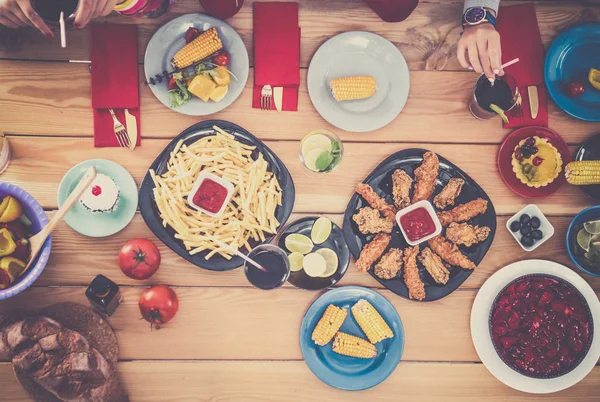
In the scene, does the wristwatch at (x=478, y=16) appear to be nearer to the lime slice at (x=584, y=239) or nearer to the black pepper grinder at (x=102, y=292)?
the lime slice at (x=584, y=239)

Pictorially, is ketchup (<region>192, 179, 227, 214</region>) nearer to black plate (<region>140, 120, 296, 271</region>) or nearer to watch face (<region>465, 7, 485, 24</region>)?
black plate (<region>140, 120, 296, 271</region>)

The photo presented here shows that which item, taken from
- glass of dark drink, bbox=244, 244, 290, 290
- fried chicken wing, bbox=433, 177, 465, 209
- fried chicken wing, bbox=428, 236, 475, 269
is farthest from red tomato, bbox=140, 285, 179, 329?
fried chicken wing, bbox=433, 177, 465, 209

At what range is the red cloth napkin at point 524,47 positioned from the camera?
2.89 metres

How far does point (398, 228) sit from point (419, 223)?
0.18m

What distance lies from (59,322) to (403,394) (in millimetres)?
2043

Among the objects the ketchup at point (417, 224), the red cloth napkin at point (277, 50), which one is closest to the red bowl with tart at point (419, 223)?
the ketchup at point (417, 224)

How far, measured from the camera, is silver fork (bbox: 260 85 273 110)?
112 inches

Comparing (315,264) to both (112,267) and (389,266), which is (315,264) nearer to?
(389,266)

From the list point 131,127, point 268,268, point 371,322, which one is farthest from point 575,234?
point 131,127

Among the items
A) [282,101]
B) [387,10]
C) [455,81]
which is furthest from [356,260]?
[387,10]

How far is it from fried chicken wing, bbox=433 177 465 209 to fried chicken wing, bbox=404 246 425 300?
0.31 metres

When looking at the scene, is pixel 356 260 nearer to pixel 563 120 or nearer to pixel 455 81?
pixel 455 81

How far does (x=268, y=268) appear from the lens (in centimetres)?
265

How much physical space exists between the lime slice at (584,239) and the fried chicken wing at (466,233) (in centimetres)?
53
